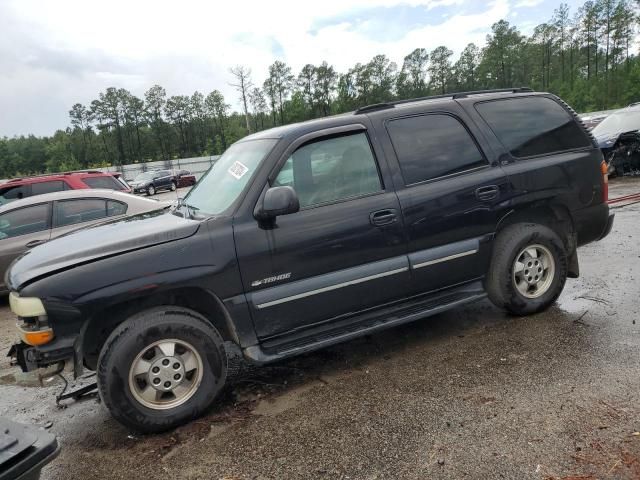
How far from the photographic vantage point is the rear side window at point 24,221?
659cm

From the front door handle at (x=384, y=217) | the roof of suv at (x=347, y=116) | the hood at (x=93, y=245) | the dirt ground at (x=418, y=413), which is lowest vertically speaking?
the dirt ground at (x=418, y=413)

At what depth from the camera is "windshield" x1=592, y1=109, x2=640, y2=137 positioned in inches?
464

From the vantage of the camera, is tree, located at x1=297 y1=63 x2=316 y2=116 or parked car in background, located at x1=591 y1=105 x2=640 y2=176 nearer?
parked car in background, located at x1=591 y1=105 x2=640 y2=176

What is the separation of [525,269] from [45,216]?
6.60 m

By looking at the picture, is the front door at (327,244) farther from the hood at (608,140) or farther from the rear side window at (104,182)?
the hood at (608,140)

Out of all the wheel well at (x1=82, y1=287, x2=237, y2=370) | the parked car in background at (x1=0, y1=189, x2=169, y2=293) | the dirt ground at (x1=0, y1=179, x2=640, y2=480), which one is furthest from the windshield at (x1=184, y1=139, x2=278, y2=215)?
the parked car in background at (x1=0, y1=189, x2=169, y2=293)

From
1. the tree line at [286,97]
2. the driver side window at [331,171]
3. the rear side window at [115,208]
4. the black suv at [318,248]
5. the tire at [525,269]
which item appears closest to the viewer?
the black suv at [318,248]

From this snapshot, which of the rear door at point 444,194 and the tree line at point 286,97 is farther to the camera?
the tree line at point 286,97

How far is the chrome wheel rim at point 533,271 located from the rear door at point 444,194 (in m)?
0.36

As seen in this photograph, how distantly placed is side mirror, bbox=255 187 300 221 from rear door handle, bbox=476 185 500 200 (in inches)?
65.4

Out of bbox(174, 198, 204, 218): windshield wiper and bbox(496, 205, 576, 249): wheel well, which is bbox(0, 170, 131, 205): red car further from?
bbox(496, 205, 576, 249): wheel well

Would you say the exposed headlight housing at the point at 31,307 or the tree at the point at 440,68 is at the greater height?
the tree at the point at 440,68

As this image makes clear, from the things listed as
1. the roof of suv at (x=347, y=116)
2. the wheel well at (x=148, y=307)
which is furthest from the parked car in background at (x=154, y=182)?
the wheel well at (x=148, y=307)

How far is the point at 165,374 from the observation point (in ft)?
9.62
